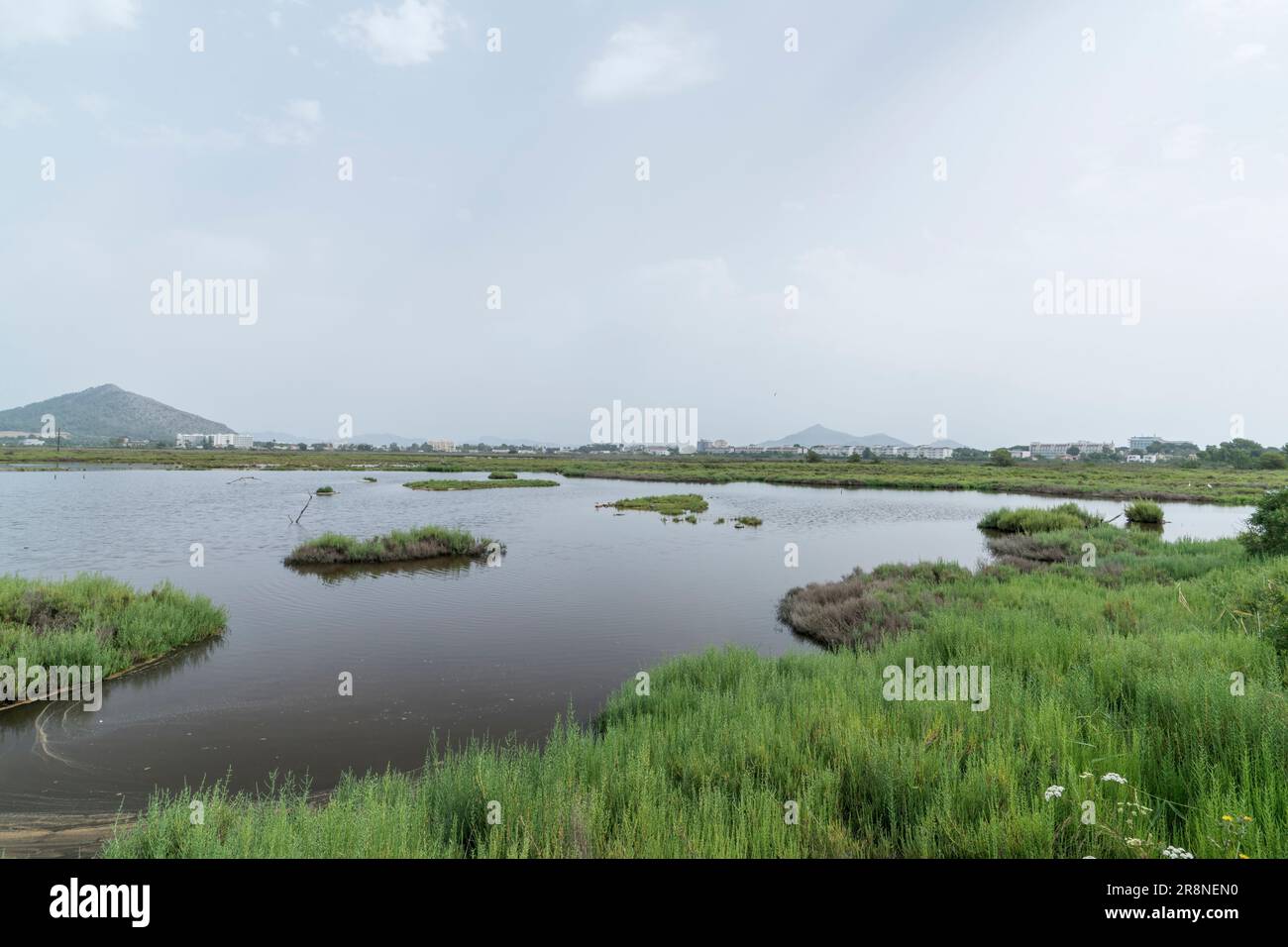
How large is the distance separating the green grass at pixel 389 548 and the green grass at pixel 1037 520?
92.4ft

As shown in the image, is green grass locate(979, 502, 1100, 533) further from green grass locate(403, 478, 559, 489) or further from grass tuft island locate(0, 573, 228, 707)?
green grass locate(403, 478, 559, 489)

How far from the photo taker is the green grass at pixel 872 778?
3.89 meters

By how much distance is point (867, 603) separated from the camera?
562 inches

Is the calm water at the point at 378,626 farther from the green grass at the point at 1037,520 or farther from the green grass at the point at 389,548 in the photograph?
the green grass at the point at 1037,520

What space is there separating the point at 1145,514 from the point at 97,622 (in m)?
47.5

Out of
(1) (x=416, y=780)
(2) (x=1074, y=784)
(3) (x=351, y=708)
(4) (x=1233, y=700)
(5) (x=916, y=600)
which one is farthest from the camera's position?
(5) (x=916, y=600)

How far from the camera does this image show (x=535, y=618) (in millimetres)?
14820

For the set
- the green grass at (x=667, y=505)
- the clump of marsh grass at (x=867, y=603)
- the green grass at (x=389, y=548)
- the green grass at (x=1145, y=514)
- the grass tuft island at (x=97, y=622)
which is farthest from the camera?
the green grass at (x=667, y=505)

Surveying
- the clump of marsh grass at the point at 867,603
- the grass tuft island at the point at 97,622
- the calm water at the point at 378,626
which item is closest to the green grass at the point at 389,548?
the calm water at the point at 378,626

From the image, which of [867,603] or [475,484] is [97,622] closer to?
[867,603]
